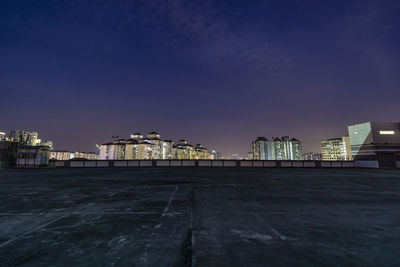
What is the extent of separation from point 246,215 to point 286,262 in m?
2.42

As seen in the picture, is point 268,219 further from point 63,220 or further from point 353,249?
point 63,220

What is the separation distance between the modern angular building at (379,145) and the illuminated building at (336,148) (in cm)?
13029

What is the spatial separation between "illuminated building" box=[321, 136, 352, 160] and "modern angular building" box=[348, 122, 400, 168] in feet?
427

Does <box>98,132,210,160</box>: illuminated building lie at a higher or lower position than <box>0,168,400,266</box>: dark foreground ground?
higher

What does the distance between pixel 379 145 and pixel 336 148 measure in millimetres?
157279

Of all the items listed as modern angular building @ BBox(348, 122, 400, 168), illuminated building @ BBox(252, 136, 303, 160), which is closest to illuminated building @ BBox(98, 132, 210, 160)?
illuminated building @ BBox(252, 136, 303, 160)

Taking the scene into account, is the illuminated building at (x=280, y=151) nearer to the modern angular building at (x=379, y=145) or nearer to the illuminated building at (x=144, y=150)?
the illuminated building at (x=144, y=150)

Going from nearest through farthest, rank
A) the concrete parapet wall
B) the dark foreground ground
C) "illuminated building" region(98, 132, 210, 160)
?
the dark foreground ground
the concrete parapet wall
"illuminated building" region(98, 132, 210, 160)

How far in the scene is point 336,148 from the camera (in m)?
166

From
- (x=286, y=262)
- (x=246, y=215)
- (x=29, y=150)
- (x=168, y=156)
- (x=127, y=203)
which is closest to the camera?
(x=286, y=262)

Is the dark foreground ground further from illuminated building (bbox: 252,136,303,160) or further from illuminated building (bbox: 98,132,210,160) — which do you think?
illuminated building (bbox: 252,136,303,160)

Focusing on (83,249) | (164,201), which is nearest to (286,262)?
(83,249)

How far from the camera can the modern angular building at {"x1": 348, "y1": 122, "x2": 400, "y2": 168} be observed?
3844 cm

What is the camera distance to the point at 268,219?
182 inches
